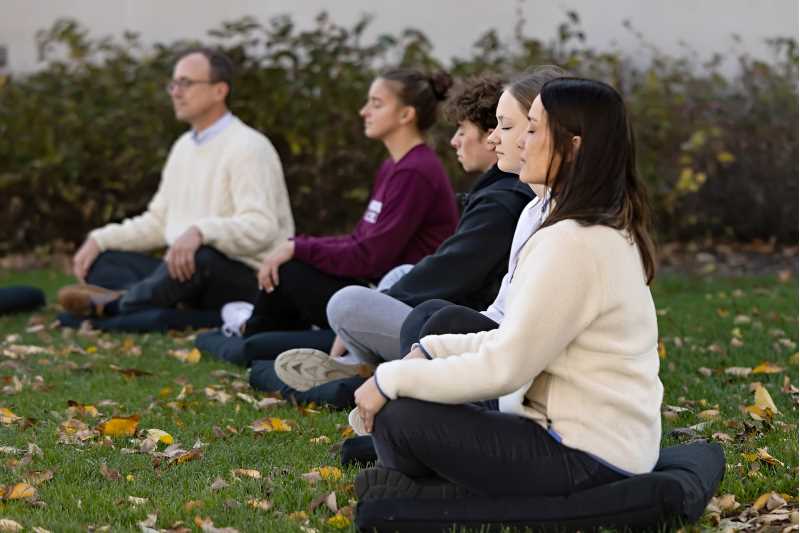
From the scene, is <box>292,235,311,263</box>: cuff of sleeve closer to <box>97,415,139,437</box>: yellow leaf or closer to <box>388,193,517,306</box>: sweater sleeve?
<box>388,193,517,306</box>: sweater sleeve

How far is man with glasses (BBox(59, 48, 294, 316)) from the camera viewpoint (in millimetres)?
7742

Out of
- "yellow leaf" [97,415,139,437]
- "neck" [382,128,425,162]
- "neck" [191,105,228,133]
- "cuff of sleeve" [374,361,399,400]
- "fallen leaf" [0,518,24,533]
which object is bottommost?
"yellow leaf" [97,415,139,437]

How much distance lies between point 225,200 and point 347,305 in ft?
9.46

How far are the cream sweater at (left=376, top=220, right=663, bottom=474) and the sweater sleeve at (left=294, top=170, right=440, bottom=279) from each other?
8.65ft

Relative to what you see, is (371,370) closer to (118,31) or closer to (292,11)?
(292,11)

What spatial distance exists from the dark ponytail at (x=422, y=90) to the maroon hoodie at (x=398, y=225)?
0.17 metres

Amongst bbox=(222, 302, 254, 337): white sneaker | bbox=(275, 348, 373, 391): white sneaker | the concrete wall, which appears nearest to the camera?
bbox=(275, 348, 373, 391): white sneaker

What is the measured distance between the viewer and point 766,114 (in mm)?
10531

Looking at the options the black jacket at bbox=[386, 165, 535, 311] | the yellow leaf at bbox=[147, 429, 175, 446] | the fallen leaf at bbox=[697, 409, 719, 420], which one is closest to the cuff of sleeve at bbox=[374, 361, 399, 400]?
the yellow leaf at bbox=[147, 429, 175, 446]

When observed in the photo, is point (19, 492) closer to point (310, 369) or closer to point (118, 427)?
point (118, 427)

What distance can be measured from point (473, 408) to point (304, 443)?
1.36 m

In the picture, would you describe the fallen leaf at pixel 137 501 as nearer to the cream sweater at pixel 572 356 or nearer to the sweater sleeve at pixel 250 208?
the cream sweater at pixel 572 356

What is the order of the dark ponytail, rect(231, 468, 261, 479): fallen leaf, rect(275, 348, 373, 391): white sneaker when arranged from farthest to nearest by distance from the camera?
the dark ponytail
rect(275, 348, 373, 391): white sneaker
rect(231, 468, 261, 479): fallen leaf

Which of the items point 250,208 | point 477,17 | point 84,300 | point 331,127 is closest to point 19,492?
point 250,208
